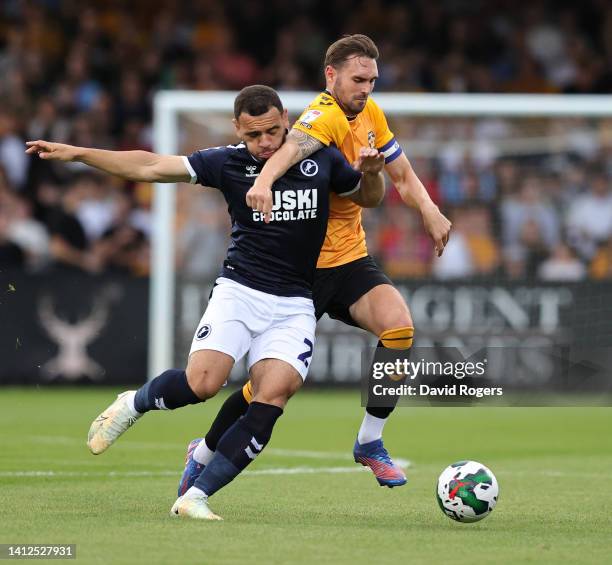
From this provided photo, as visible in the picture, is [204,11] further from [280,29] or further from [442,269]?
[442,269]

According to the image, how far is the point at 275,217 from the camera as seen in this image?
707 centimetres


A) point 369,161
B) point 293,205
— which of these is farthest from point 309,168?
point 369,161

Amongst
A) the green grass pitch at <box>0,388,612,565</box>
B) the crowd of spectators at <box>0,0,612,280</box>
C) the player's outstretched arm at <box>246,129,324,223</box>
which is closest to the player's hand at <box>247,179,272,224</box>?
the player's outstretched arm at <box>246,129,324,223</box>

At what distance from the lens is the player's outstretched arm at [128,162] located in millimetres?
7000

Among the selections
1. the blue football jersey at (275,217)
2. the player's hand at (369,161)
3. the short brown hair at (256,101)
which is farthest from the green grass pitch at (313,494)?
the short brown hair at (256,101)

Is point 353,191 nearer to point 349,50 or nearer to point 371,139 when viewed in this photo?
point 371,139

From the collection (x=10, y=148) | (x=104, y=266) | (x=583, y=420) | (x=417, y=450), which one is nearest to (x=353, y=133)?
(x=417, y=450)

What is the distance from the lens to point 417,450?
35.8 feet

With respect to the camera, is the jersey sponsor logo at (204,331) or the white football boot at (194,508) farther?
the jersey sponsor logo at (204,331)

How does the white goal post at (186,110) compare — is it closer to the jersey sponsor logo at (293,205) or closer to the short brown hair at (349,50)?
the short brown hair at (349,50)

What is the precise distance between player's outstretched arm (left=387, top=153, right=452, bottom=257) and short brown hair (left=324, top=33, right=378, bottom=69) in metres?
0.75

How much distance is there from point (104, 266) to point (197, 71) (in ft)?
12.7

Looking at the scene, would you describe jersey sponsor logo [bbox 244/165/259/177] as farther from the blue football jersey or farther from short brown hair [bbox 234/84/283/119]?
short brown hair [bbox 234/84/283/119]

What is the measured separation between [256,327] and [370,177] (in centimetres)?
99
